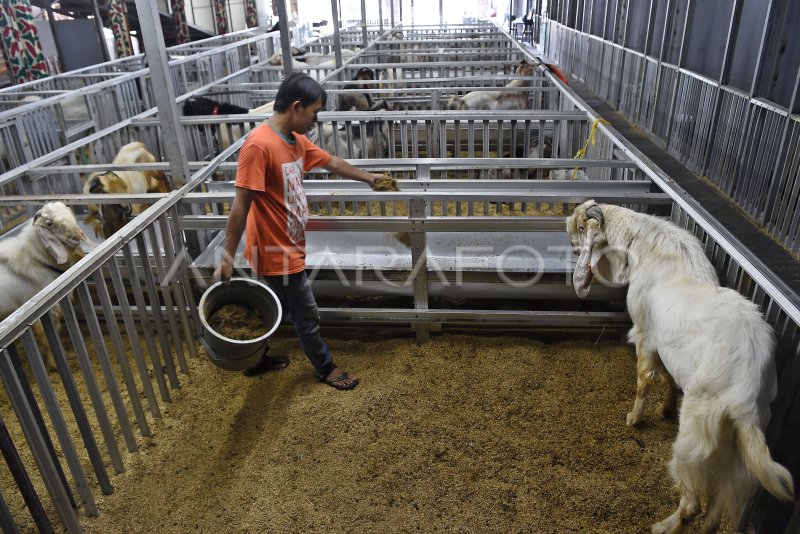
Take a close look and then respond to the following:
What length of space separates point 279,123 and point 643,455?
9.24ft

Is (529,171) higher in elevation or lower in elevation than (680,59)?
lower

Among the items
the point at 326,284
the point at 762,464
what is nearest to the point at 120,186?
the point at 326,284

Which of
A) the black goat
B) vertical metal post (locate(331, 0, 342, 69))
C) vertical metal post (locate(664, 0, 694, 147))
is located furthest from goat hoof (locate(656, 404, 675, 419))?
vertical metal post (locate(331, 0, 342, 69))

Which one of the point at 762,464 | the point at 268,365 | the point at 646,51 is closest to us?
the point at 762,464

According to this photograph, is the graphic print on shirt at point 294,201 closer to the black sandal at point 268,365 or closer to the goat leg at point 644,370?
the black sandal at point 268,365

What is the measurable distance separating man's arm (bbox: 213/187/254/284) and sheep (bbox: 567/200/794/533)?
197 centimetres

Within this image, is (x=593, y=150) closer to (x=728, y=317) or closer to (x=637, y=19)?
(x=728, y=317)

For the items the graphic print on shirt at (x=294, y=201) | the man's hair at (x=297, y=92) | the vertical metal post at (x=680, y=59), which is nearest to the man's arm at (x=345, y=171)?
the graphic print on shirt at (x=294, y=201)

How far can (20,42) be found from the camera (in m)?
10.7

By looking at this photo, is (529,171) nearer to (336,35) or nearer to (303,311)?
(303,311)

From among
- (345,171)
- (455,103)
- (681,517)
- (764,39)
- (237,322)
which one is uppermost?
(764,39)

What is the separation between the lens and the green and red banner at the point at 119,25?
49.0 feet

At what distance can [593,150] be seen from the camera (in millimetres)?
5793

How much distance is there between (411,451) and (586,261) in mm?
1518
